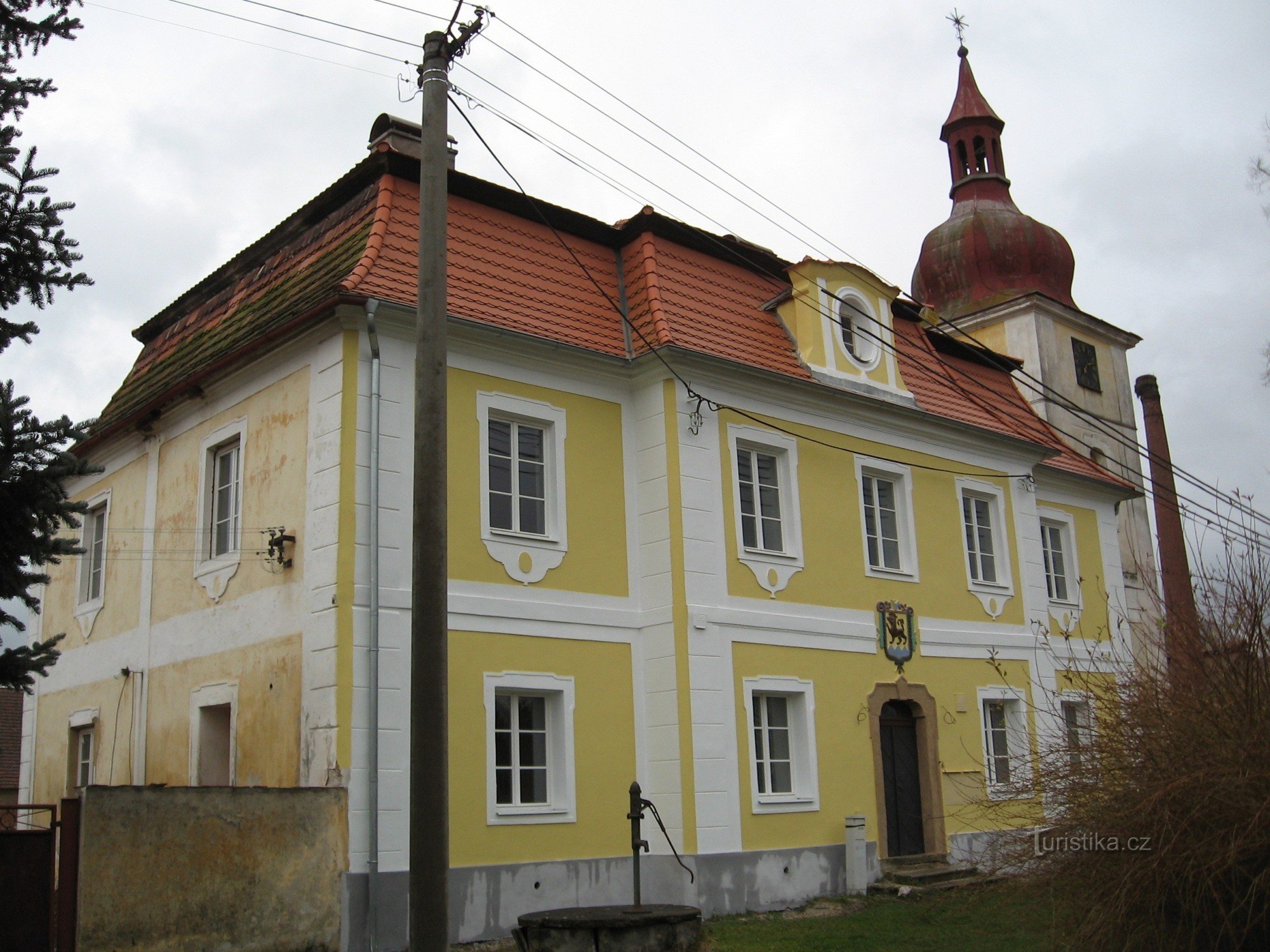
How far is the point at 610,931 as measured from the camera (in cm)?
1084

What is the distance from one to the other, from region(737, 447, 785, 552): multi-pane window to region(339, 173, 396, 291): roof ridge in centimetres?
523

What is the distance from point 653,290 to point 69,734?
33.8 feet

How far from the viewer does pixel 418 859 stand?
805cm

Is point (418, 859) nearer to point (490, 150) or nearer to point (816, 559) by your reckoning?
point (490, 150)

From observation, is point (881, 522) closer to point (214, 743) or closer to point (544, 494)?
point (544, 494)

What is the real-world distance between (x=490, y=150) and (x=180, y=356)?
7.66 metres

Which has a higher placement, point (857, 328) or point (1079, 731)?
point (857, 328)

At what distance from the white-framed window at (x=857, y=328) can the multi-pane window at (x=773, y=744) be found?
16.7 ft

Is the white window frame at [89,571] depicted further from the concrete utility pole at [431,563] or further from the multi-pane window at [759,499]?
the concrete utility pole at [431,563]

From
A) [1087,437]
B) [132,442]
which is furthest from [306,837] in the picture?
[1087,437]

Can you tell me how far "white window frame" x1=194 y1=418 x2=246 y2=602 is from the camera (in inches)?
583

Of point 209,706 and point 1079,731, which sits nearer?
point 1079,731

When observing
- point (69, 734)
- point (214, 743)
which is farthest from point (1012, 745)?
point (69, 734)

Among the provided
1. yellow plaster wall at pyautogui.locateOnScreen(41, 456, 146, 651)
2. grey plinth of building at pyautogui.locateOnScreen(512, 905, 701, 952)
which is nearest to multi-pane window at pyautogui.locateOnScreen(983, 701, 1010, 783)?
grey plinth of building at pyautogui.locateOnScreen(512, 905, 701, 952)
